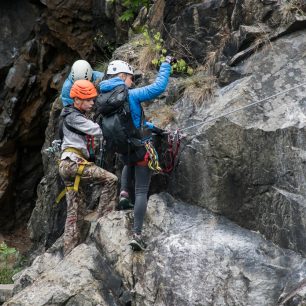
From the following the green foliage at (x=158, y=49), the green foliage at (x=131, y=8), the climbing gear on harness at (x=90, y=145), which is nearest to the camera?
the climbing gear on harness at (x=90, y=145)

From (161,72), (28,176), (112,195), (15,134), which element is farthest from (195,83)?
(28,176)

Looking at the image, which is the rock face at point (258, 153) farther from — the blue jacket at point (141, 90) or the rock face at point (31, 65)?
the rock face at point (31, 65)

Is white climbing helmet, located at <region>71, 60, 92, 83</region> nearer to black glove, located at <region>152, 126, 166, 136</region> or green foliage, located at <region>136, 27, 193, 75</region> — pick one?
green foliage, located at <region>136, 27, 193, 75</region>

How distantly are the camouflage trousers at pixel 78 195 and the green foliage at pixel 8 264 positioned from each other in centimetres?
676

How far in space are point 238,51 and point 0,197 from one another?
13.0 m

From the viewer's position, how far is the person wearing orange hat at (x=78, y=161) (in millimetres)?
8742

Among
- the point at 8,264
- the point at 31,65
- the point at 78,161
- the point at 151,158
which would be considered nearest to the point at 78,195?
the point at 78,161

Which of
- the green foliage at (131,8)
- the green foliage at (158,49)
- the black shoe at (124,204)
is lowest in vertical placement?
the black shoe at (124,204)

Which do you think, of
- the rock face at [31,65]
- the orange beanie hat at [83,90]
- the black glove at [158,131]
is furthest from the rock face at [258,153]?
the rock face at [31,65]

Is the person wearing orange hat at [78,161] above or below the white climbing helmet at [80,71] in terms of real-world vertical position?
below

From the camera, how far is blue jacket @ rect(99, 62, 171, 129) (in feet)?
27.0

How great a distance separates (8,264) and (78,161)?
853cm

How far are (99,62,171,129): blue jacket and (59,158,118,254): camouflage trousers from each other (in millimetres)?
1083

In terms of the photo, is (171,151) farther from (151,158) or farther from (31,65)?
(31,65)
